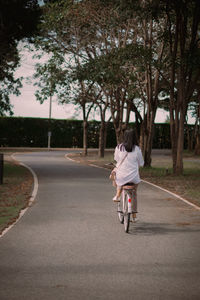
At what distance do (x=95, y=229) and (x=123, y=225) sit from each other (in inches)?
28.1

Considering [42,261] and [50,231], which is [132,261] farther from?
[50,231]

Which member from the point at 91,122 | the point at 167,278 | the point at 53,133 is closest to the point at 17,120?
the point at 53,133

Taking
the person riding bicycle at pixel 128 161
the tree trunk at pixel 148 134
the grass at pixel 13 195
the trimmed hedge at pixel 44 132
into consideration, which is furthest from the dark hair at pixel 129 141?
the trimmed hedge at pixel 44 132

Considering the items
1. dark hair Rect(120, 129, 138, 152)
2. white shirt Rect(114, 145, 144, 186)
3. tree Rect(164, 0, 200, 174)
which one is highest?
tree Rect(164, 0, 200, 174)

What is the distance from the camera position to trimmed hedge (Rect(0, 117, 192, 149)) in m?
48.5

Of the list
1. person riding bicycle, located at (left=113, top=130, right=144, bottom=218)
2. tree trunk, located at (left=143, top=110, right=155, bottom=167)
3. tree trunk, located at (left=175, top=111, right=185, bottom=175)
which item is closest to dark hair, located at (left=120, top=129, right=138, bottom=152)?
person riding bicycle, located at (left=113, top=130, right=144, bottom=218)

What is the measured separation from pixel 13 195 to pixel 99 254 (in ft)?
24.6

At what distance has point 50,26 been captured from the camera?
23922 mm

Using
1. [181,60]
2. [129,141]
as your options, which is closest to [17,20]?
[181,60]

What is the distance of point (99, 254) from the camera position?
684 cm

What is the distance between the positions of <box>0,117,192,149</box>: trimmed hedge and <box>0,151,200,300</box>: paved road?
37.2m

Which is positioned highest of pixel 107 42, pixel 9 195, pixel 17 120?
pixel 107 42

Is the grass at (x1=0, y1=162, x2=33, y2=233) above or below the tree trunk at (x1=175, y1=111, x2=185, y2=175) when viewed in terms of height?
below

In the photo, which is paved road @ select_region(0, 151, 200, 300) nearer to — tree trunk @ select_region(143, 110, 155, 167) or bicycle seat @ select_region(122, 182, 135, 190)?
bicycle seat @ select_region(122, 182, 135, 190)
